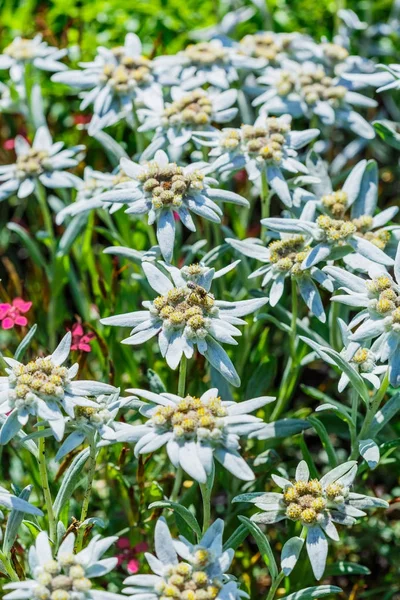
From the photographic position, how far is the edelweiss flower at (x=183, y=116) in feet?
11.1

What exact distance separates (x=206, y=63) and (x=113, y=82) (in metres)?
0.55

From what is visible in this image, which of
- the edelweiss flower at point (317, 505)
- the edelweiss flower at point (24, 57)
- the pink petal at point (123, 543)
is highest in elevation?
the edelweiss flower at point (24, 57)

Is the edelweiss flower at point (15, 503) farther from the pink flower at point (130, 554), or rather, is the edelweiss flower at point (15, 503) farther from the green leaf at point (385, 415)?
the green leaf at point (385, 415)

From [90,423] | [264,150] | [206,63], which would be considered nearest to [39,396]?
[90,423]

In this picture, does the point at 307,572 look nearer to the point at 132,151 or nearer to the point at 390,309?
the point at 390,309

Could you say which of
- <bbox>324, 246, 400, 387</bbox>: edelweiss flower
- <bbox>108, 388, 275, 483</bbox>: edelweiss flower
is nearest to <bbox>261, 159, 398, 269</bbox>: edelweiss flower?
<bbox>324, 246, 400, 387</bbox>: edelweiss flower

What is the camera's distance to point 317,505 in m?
2.35

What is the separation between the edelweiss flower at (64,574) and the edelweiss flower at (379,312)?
3.11 feet

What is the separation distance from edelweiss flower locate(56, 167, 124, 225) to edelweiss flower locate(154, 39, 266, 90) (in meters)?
0.64

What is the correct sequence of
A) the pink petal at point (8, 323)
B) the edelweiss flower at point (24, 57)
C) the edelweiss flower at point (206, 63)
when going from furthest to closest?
the edelweiss flower at point (24, 57) < the edelweiss flower at point (206, 63) < the pink petal at point (8, 323)

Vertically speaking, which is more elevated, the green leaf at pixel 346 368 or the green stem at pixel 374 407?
the green leaf at pixel 346 368

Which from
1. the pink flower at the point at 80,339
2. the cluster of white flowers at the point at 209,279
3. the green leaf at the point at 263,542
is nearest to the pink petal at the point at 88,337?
the pink flower at the point at 80,339

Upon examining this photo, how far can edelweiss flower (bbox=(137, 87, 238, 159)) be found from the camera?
134 inches

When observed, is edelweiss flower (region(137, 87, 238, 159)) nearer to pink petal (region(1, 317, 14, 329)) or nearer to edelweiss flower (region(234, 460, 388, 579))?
pink petal (region(1, 317, 14, 329))
